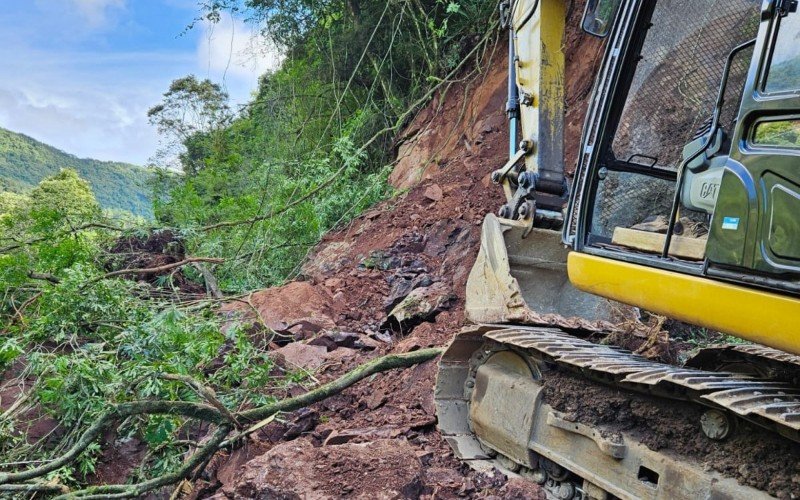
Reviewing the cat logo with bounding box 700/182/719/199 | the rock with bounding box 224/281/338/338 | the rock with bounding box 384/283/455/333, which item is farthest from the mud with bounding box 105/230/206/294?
the cat logo with bounding box 700/182/719/199

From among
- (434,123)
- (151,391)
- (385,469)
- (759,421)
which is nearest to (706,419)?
(759,421)

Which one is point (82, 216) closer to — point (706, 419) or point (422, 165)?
point (422, 165)

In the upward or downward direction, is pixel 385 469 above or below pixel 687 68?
below

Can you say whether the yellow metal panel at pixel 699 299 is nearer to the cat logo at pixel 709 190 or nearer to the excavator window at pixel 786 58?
the cat logo at pixel 709 190

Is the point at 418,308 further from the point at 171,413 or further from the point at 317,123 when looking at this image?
the point at 317,123

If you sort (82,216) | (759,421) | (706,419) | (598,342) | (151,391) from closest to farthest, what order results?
(759,421) < (706,419) < (598,342) < (151,391) < (82,216)

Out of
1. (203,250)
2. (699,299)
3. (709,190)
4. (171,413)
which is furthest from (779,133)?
(203,250)

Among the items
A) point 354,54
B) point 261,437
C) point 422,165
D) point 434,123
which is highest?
point 354,54

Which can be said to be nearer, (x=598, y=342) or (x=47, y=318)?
(x=598, y=342)

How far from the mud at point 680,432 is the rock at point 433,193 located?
4.53 meters

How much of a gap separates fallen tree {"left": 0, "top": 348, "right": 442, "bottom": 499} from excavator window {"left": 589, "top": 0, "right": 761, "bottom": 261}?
6.81 feet

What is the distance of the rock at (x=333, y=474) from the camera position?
3.01 metres

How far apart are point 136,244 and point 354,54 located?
423cm

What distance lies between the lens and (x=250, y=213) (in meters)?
8.29
